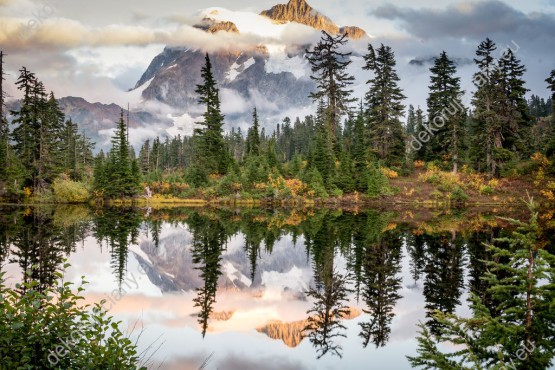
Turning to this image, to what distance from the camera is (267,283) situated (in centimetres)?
1529

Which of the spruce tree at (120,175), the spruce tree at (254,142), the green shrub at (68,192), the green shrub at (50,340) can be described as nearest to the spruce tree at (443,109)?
the spruce tree at (254,142)

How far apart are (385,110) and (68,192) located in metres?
42.5

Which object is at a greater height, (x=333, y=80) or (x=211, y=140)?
(x=333, y=80)

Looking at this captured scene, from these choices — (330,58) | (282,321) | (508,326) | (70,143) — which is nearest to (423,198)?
(330,58)

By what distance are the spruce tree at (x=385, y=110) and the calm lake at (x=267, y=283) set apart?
29351 millimetres

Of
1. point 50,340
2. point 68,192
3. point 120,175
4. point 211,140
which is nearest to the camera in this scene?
point 50,340

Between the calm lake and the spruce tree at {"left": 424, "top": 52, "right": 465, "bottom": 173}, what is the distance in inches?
1132

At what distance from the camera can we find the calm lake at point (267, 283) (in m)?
8.98

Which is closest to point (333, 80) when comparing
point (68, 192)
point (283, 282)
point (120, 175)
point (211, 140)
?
point (211, 140)

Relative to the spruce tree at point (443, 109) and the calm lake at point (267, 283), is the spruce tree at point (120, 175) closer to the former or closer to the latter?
the calm lake at point (267, 283)

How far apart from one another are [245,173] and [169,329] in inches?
1777

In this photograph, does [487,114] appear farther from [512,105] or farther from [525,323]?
[525,323]

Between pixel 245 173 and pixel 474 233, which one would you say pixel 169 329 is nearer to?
pixel 474 233

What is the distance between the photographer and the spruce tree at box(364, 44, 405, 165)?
5525 centimetres
